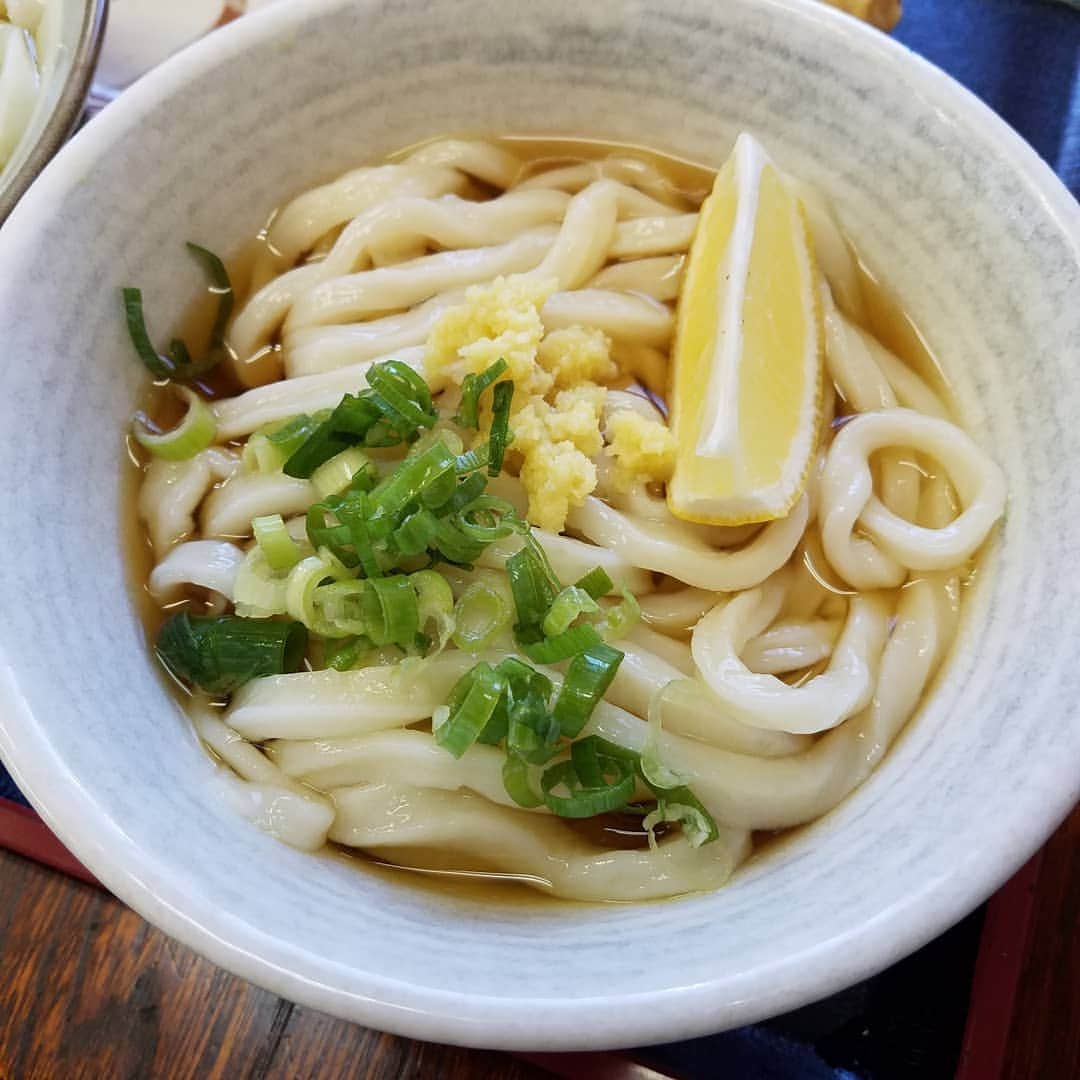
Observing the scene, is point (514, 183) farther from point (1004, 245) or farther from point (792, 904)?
point (792, 904)

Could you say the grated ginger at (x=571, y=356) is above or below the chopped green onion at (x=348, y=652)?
above

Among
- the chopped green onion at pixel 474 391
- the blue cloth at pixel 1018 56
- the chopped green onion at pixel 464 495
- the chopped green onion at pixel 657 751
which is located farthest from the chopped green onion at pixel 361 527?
the blue cloth at pixel 1018 56

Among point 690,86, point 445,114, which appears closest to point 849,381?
point 690,86

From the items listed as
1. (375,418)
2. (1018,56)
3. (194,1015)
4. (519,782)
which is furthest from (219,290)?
(1018,56)

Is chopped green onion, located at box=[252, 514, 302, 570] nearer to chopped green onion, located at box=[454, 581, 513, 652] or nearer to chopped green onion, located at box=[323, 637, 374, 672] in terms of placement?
chopped green onion, located at box=[323, 637, 374, 672]

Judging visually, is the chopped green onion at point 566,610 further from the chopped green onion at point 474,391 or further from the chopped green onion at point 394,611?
the chopped green onion at point 474,391

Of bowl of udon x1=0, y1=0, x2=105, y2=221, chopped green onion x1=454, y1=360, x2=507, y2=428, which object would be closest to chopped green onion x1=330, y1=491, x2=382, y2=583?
chopped green onion x1=454, y1=360, x2=507, y2=428
